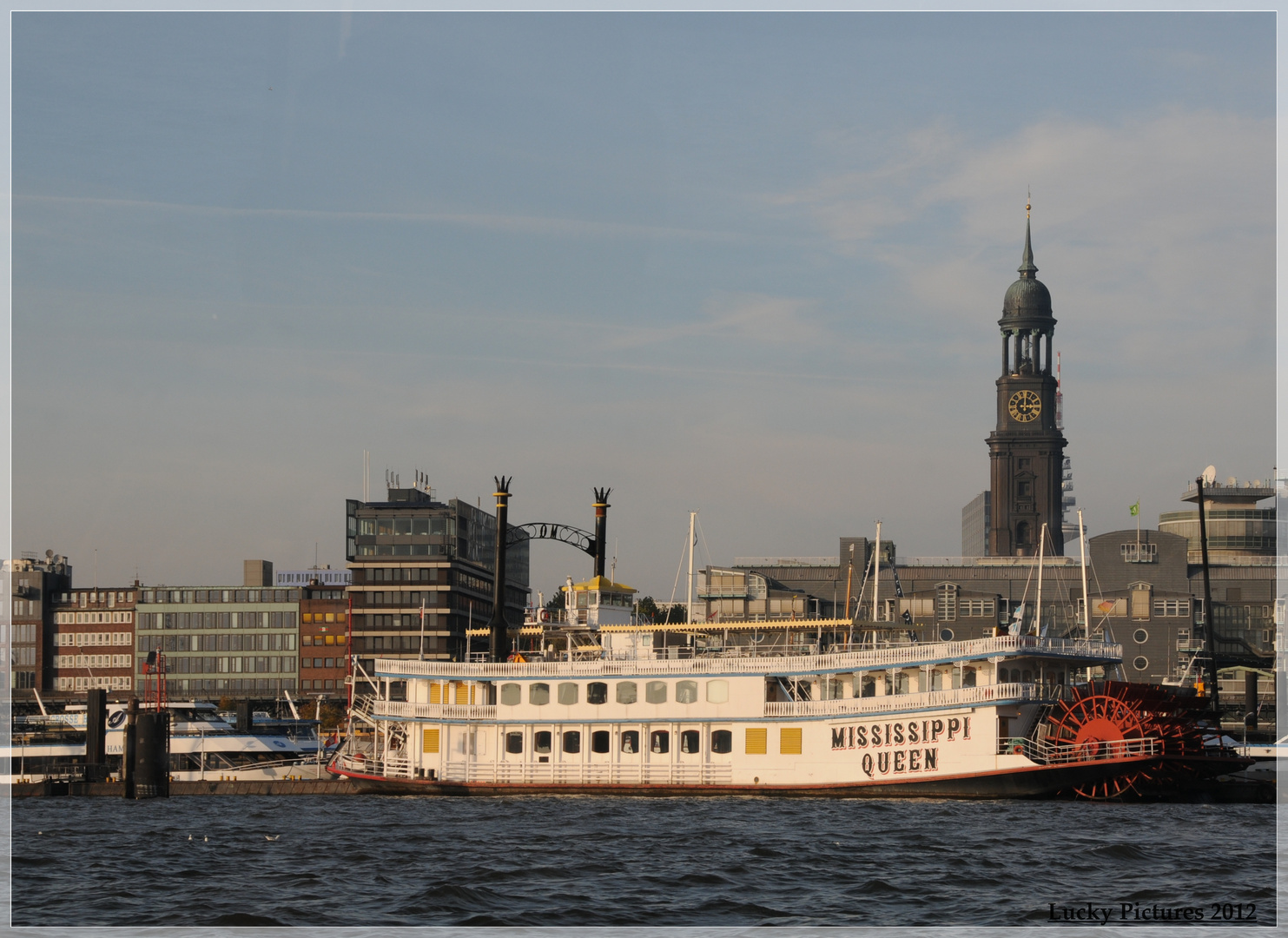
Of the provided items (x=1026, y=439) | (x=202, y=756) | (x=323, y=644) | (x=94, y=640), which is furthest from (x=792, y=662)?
(x=1026, y=439)

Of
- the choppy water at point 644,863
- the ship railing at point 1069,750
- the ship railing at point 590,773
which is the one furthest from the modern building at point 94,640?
the ship railing at point 1069,750

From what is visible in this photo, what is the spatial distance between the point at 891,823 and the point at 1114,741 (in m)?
12.0

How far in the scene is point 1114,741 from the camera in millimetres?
52656

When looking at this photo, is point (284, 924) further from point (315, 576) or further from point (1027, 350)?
point (1027, 350)

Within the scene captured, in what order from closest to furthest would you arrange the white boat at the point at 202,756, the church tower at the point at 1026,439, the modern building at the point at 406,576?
the white boat at the point at 202,756 < the modern building at the point at 406,576 < the church tower at the point at 1026,439

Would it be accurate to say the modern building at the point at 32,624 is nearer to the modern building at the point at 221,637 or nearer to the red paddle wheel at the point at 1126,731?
the modern building at the point at 221,637

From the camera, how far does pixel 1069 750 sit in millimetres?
52531

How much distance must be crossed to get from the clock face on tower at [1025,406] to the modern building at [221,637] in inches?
3311

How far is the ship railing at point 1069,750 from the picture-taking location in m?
52.2

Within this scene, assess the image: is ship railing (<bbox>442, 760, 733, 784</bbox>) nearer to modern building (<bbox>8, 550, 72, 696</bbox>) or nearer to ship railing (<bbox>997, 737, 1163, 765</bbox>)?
ship railing (<bbox>997, 737, 1163, 765</bbox>)

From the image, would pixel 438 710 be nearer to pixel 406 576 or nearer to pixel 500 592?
pixel 500 592

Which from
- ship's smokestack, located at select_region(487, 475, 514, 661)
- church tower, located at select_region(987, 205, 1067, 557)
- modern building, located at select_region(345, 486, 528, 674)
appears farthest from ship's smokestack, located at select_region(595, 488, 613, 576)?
church tower, located at select_region(987, 205, 1067, 557)

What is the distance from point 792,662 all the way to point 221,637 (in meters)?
94.9

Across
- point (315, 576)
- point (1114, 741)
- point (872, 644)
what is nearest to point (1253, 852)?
point (1114, 741)
